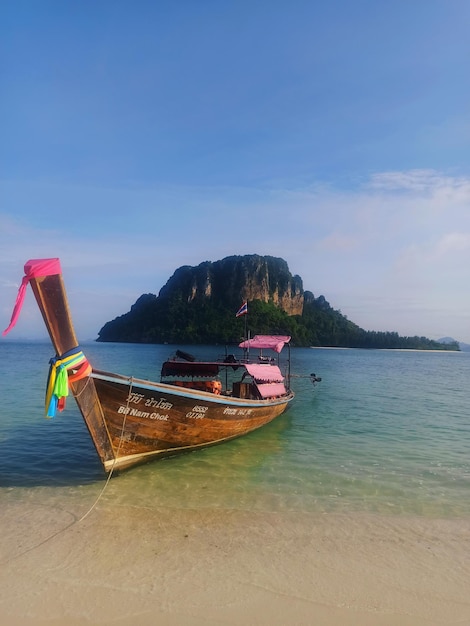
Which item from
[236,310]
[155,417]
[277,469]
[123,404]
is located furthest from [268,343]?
[236,310]

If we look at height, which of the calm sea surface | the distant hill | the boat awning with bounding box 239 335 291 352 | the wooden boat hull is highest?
the distant hill

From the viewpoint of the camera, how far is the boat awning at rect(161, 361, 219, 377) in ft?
49.6

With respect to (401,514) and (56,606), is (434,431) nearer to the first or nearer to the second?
(401,514)

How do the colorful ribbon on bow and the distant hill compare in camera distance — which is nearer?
the colorful ribbon on bow

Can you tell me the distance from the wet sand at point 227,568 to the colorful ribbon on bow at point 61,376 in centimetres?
199

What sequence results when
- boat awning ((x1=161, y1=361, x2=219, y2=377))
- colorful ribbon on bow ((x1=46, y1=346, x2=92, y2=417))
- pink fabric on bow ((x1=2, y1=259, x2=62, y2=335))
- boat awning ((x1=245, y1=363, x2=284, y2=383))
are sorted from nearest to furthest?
pink fabric on bow ((x1=2, y1=259, x2=62, y2=335))
colorful ribbon on bow ((x1=46, y1=346, x2=92, y2=417))
boat awning ((x1=161, y1=361, x2=219, y2=377))
boat awning ((x1=245, y1=363, x2=284, y2=383))

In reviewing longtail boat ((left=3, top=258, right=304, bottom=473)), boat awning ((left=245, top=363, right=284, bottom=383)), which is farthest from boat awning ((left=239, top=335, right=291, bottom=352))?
longtail boat ((left=3, top=258, right=304, bottom=473))

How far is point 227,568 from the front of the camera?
6.01 m

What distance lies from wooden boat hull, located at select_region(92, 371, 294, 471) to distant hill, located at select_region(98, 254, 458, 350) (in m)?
121

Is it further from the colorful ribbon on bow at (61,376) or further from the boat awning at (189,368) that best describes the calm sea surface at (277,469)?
the boat awning at (189,368)

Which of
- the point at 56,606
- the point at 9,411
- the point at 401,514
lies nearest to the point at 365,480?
the point at 401,514

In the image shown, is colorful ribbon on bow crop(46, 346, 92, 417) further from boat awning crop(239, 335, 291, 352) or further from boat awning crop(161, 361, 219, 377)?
boat awning crop(239, 335, 291, 352)

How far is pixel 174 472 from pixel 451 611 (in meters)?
6.63

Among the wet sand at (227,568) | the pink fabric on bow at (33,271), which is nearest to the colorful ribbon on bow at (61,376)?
the pink fabric on bow at (33,271)
